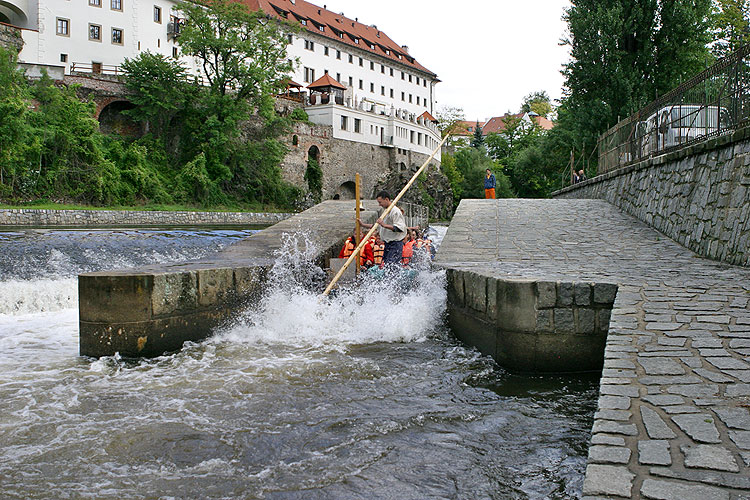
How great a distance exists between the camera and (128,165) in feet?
121

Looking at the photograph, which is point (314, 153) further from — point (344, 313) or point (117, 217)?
point (344, 313)

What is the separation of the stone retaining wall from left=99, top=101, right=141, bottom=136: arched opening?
10554 millimetres

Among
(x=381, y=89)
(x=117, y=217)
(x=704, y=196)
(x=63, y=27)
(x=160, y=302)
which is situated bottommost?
(x=117, y=217)

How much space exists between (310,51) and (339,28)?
8.53 meters

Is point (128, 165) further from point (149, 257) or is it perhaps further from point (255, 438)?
point (255, 438)

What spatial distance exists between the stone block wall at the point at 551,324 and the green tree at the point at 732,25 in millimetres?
29793

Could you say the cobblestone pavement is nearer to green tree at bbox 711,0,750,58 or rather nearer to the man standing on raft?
the man standing on raft

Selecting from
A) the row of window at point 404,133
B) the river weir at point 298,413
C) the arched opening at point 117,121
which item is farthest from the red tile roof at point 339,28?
the river weir at point 298,413

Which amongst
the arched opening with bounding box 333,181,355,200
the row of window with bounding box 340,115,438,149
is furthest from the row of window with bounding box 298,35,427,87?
the arched opening with bounding box 333,181,355,200

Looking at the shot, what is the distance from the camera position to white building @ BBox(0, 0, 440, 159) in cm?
4250

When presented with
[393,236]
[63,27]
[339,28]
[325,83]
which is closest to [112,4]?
[63,27]

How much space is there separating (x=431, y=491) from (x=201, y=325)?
462 cm

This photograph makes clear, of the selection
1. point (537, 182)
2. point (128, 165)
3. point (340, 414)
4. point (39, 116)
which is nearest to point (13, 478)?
point (340, 414)

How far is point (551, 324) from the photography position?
6.22 m
